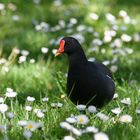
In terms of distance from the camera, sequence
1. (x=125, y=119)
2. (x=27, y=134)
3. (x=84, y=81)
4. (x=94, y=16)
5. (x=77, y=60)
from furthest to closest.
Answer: (x=94, y=16) → (x=77, y=60) → (x=84, y=81) → (x=125, y=119) → (x=27, y=134)

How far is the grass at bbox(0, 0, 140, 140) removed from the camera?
13.0ft

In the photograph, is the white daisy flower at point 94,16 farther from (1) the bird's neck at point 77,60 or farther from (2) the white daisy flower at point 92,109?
(2) the white daisy flower at point 92,109

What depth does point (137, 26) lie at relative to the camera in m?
7.93

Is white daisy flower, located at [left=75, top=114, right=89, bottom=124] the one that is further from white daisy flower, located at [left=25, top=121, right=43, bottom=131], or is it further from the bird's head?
the bird's head

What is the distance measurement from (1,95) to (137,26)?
3.43 m

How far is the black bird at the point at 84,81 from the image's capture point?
173 inches

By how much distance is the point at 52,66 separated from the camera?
6473 millimetres

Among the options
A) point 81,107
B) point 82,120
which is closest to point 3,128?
point 82,120

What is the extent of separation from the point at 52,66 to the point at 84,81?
83.5 inches

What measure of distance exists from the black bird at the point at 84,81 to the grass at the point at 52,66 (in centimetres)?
10

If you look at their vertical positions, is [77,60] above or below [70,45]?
below

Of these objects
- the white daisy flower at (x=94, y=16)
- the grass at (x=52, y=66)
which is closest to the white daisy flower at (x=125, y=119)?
the grass at (x=52, y=66)

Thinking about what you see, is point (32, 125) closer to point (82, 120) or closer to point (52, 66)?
point (82, 120)

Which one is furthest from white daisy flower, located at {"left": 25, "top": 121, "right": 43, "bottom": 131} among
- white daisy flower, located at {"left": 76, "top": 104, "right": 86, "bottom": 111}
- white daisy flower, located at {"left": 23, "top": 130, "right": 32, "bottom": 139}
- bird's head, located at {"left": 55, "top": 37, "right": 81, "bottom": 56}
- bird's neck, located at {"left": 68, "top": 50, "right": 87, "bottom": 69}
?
bird's head, located at {"left": 55, "top": 37, "right": 81, "bottom": 56}
